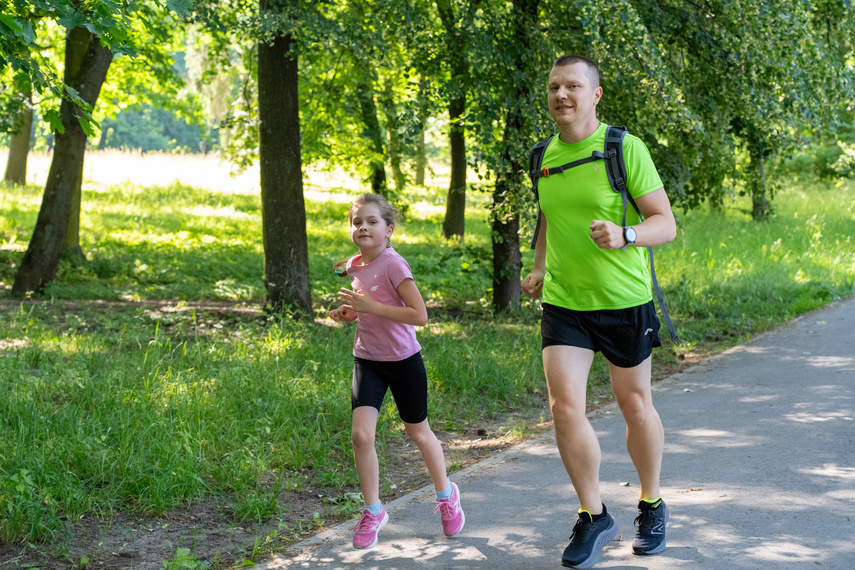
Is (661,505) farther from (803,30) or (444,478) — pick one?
(803,30)

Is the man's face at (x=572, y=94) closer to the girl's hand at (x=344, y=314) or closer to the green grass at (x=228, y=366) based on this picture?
the girl's hand at (x=344, y=314)

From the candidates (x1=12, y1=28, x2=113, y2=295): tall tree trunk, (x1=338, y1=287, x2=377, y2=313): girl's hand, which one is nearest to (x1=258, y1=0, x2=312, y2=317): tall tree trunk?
(x1=12, y1=28, x2=113, y2=295): tall tree trunk

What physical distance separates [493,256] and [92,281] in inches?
262

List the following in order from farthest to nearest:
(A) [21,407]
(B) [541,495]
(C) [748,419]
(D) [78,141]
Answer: (D) [78,141]
(C) [748,419]
(A) [21,407]
(B) [541,495]

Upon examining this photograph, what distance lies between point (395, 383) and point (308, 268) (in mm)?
6303

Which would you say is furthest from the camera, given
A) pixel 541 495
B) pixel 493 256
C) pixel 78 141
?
pixel 78 141

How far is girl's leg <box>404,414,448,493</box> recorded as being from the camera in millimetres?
4207

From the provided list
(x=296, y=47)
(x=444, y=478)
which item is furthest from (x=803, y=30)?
(x=444, y=478)

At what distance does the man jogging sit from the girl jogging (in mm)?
671

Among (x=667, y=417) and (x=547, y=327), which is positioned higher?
(x=547, y=327)

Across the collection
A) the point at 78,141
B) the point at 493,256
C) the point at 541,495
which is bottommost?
the point at 541,495

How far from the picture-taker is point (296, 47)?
920cm

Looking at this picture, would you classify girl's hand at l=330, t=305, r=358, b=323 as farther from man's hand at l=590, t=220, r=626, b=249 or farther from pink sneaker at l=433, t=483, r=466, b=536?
man's hand at l=590, t=220, r=626, b=249

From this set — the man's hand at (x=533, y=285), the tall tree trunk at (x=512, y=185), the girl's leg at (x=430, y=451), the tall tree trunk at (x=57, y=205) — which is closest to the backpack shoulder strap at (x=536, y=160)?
the man's hand at (x=533, y=285)
